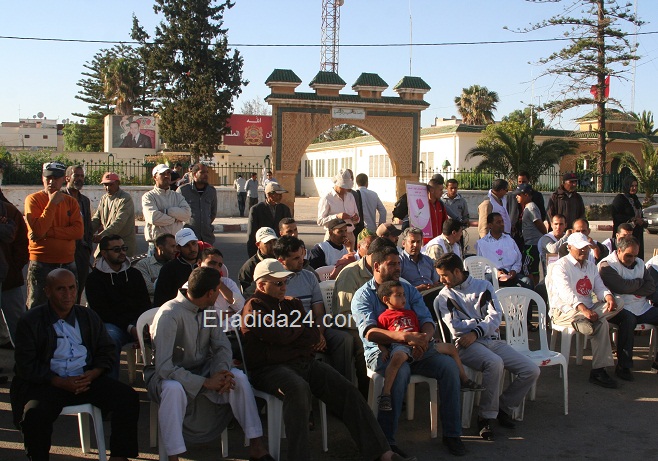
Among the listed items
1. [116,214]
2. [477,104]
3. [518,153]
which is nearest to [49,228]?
[116,214]

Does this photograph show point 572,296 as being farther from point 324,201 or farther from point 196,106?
point 196,106

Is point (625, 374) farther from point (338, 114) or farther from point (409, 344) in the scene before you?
point (338, 114)

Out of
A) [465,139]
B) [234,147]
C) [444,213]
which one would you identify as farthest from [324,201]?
[234,147]

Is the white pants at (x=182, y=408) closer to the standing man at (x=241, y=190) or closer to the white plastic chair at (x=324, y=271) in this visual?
the white plastic chair at (x=324, y=271)

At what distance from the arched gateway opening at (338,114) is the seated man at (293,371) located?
18496 mm

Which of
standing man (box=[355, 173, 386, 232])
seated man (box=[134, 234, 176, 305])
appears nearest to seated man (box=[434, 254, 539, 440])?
seated man (box=[134, 234, 176, 305])

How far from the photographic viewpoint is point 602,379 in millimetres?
6770

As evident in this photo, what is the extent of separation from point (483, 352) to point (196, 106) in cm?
3386

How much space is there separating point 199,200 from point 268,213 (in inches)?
39.9

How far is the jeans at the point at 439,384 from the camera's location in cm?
511

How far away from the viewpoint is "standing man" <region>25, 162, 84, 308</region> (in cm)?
680

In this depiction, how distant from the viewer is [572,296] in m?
7.11

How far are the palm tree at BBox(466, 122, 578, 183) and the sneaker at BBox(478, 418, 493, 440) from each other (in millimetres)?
21750

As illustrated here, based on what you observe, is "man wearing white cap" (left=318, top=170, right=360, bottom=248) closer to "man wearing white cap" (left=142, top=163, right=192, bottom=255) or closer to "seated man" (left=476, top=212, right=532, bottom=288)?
"seated man" (left=476, top=212, right=532, bottom=288)
